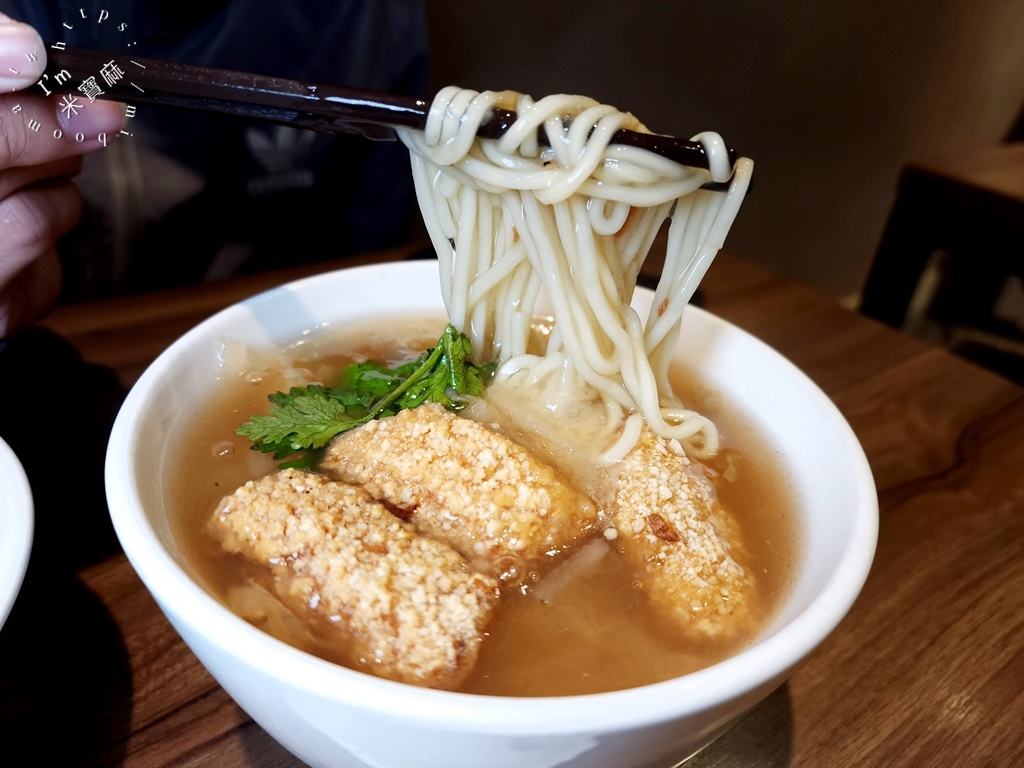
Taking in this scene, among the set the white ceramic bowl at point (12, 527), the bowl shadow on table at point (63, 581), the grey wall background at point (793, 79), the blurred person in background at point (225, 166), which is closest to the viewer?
the white ceramic bowl at point (12, 527)

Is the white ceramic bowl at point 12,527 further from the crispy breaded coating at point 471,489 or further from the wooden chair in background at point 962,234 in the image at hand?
the wooden chair in background at point 962,234

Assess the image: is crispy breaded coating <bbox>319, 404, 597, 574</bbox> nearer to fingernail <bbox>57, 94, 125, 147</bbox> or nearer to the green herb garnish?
the green herb garnish

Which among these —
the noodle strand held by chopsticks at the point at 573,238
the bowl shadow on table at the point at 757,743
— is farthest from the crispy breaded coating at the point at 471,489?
the bowl shadow on table at the point at 757,743

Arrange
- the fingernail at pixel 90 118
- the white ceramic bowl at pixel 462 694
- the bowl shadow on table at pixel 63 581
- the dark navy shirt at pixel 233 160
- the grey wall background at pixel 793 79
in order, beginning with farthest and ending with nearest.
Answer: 1. the grey wall background at pixel 793 79
2. the dark navy shirt at pixel 233 160
3. the fingernail at pixel 90 118
4. the bowl shadow on table at pixel 63 581
5. the white ceramic bowl at pixel 462 694

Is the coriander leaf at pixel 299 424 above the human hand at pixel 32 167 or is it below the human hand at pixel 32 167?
below

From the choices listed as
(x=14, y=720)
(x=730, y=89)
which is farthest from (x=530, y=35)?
(x=14, y=720)

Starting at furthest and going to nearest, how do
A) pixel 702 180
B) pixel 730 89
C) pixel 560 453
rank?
pixel 730 89
pixel 560 453
pixel 702 180

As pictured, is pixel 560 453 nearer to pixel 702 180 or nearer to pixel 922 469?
pixel 702 180
